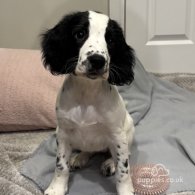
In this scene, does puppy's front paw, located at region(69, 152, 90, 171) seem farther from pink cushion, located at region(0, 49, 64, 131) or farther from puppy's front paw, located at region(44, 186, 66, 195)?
pink cushion, located at region(0, 49, 64, 131)

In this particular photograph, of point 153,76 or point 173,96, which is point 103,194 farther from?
point 153,76

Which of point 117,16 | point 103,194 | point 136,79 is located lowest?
point 103,194

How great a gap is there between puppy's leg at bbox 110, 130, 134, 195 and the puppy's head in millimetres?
205

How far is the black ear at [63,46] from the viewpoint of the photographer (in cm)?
136

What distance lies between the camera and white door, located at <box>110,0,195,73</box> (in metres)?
2.51

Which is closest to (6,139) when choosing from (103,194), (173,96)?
(103,194)

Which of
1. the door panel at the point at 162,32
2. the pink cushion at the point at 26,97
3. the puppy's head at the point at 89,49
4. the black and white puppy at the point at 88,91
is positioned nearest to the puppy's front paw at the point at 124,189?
the black and white puppy at the point at 88,91

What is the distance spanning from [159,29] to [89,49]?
1.37m

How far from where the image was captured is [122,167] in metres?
1.47

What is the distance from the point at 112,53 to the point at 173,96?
1030 millimetres

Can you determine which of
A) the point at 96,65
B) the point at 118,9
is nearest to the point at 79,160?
the point at 96,65

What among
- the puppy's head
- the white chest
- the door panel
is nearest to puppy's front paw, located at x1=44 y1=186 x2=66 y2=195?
the white chest

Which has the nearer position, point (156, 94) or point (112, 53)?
point (112, 53)

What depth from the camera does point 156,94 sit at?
2.36 metres
